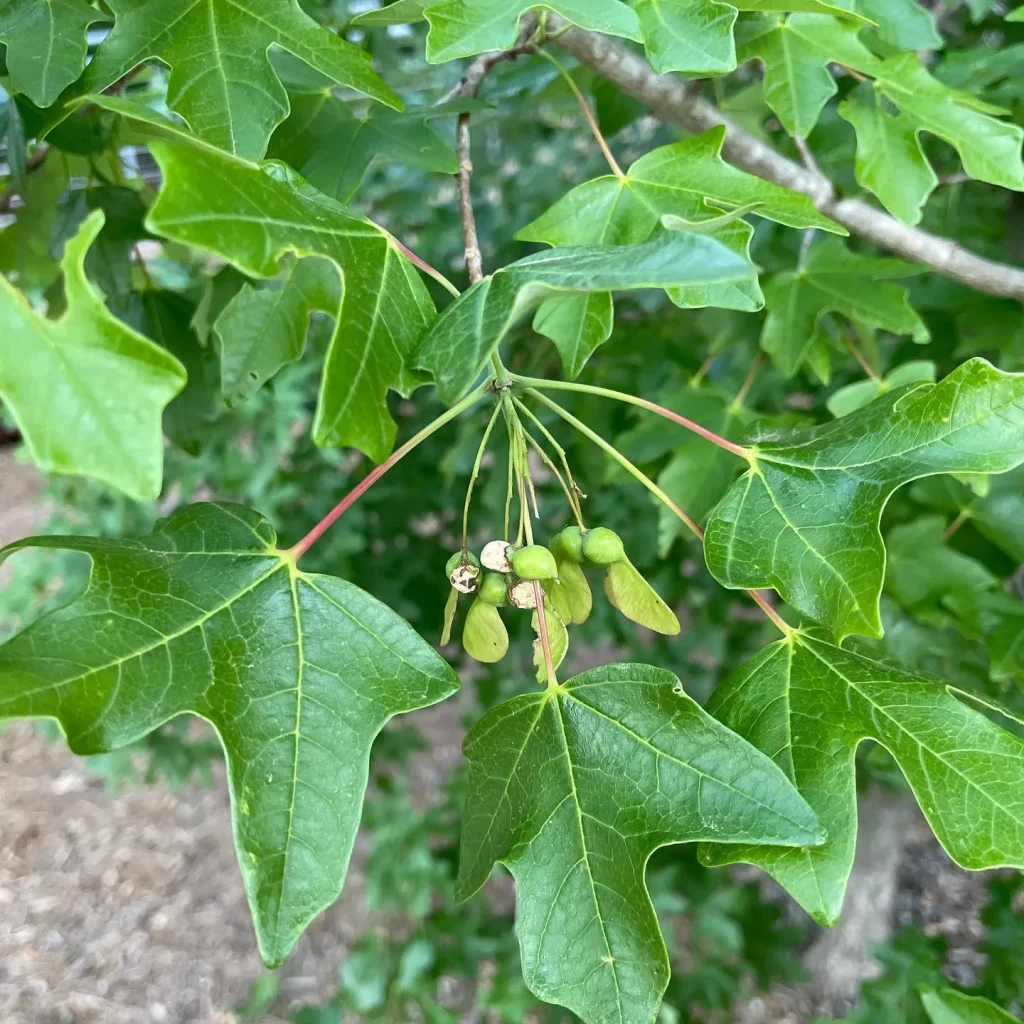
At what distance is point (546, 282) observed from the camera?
0.58m

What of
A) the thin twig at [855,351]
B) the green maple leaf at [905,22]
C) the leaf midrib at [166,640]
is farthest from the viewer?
the thin twig at [855,351]

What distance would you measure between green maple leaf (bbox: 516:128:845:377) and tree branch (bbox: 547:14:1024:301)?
0.59 ft

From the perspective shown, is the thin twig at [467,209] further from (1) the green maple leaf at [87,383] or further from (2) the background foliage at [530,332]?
(1) the green maple leaf at [87,383]

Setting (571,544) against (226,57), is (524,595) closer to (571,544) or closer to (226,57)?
(571,544)

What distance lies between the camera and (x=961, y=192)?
171 centimetres

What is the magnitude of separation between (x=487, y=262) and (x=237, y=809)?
5.05 ft

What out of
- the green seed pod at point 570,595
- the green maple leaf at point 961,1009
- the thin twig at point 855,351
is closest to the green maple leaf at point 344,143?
the green seed pod at point 570,595

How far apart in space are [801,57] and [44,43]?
2.69ft

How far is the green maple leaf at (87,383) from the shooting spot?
1.62 feet

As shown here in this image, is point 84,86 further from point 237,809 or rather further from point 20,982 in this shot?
point 20,982

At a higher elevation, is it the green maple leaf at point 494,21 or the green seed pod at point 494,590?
the green maple leaf at point 494,21

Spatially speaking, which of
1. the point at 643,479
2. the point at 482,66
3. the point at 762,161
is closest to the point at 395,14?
the point at 482,66

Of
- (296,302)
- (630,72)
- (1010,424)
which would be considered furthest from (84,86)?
(1010,424)

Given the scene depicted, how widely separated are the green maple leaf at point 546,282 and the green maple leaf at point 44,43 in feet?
1.32
